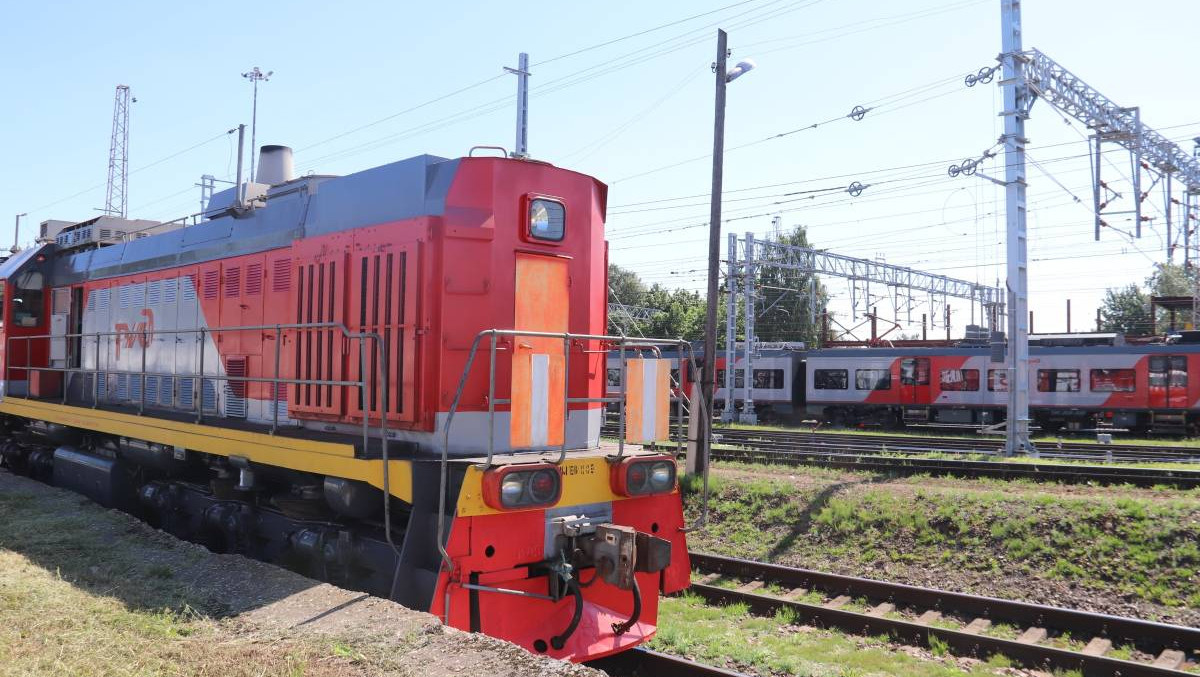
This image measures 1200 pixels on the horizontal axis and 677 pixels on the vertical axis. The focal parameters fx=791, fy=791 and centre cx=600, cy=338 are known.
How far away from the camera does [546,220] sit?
5770 millimetres

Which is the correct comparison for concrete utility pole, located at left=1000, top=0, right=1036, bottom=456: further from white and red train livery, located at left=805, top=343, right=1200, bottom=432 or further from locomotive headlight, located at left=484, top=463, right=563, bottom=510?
locomotive headlight, located at left=484, top=463, right=563, bottom=510

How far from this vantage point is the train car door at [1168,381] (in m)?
22.8

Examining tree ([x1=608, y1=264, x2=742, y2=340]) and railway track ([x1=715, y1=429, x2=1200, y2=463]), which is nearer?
railway track ([x1=715, y1=429, x2=1200, y2=463])

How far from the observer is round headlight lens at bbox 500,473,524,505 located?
4723 millimetres

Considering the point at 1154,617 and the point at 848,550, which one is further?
the point at 848,550

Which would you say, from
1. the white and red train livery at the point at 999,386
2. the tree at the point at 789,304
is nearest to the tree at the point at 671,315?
the tree at the point at 789,304

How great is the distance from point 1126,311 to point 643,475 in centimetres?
6659

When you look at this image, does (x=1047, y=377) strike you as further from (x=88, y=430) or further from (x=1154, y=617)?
(x=88, y=430)

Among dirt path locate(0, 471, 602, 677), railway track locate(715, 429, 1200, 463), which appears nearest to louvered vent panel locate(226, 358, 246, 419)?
dirt path locate(0, 471, 602, 677)

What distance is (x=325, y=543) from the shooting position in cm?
561

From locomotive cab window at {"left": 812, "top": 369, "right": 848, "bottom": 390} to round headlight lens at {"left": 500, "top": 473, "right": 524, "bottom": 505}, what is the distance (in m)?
25.1

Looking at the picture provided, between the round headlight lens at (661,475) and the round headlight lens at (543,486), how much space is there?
92cm

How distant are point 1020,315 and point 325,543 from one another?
12612mm

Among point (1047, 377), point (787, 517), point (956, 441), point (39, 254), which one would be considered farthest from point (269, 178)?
point (1047, 377)
